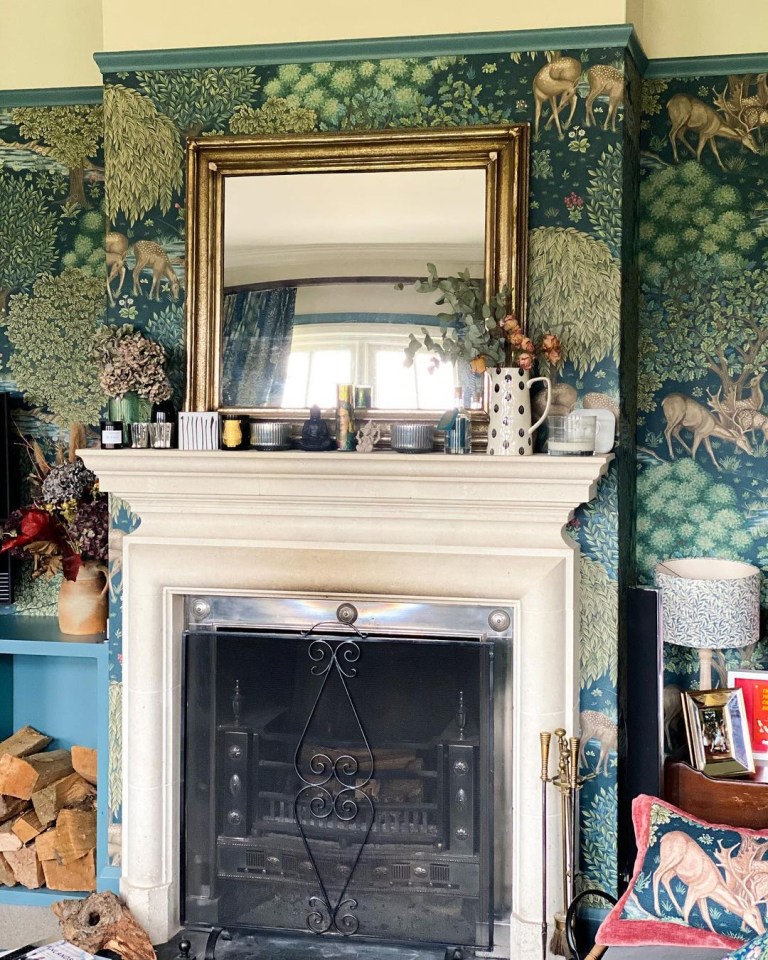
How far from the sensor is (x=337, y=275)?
11.2 ft

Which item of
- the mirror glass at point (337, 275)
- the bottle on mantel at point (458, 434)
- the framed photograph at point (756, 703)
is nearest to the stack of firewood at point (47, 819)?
the mirror glass at point (337, 275)

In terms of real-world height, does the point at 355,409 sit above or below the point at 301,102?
below

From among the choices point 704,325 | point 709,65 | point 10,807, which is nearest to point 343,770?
point 10,807

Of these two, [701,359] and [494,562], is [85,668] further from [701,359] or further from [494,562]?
[701,359]

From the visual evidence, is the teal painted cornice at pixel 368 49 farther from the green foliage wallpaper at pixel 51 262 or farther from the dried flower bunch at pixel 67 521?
the dried flower bunch at pixel 67 521

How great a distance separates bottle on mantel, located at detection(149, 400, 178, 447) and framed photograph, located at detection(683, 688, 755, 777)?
5.57 feet

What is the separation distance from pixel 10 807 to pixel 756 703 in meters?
2.40

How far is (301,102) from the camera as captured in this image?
3373 mm

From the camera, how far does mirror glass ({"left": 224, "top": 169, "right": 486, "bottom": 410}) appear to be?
3348 millimetres

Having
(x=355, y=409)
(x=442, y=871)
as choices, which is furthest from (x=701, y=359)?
(x=442, y=871)

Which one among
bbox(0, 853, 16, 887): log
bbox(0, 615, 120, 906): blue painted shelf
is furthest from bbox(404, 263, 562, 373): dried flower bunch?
bbox(0, 853, 16, 887): log

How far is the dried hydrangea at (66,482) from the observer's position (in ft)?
12.5

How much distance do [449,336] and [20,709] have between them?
2.04 m

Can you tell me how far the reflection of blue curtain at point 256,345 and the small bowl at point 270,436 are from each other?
4.4 inches
